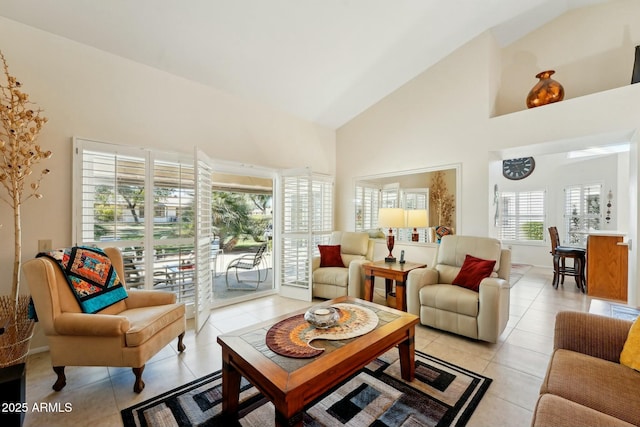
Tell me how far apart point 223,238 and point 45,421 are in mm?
4830

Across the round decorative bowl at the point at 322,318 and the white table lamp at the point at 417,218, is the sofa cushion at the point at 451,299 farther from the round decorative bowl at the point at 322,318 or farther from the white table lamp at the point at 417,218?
the round decorative bowl at the point at 322,318

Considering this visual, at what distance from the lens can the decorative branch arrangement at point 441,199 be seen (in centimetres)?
399

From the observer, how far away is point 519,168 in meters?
6.83

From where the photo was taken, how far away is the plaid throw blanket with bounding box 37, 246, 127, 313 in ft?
7.09

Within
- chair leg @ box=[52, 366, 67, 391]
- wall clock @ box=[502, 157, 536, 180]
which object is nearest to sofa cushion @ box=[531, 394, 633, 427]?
chair leg @ box=[52, 366, 67, 391]

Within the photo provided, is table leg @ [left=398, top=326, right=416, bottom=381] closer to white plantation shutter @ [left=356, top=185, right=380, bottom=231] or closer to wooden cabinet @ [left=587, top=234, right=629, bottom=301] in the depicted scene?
white plantation shutter @ [left=356, top=185, right=380, bottom=231]

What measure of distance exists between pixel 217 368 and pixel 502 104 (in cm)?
488

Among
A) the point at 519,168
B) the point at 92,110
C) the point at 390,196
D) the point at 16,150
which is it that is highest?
the point at 519,168

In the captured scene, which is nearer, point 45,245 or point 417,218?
point 45,245

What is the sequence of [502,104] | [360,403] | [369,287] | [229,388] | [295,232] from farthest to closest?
[295,232] < [502,104] < [369,287] < [360,403] < [229,388]

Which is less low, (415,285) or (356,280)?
(415,285)

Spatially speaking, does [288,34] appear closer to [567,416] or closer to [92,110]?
[92,110]

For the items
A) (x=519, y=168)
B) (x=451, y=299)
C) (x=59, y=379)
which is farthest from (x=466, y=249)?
(x=519, y=168)

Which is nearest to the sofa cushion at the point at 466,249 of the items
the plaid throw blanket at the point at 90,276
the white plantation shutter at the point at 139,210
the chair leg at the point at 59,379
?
the white plantation shutter at the point at 139,210
